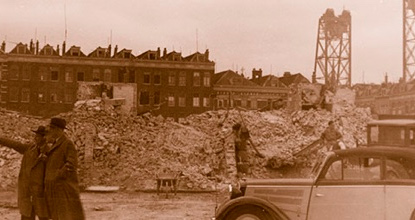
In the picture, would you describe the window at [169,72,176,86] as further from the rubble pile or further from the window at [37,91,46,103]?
the rubble pile

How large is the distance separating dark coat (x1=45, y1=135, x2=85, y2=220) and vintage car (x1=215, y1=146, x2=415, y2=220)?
5.73 feet

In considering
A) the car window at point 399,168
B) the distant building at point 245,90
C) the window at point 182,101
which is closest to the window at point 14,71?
the window at point 182,101

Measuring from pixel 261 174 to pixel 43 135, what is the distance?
1395cm

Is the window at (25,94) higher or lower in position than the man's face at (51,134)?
higher

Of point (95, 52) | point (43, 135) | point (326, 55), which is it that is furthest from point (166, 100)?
point (43, 135)

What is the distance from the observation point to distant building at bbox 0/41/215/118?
130ft

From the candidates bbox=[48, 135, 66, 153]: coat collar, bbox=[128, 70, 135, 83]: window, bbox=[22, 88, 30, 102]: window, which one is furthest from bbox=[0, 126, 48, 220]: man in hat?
bbox=[128, 70, 135, 83]: window

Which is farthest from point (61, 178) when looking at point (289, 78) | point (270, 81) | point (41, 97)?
point (289, 78)

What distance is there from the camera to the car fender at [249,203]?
6.72 metres

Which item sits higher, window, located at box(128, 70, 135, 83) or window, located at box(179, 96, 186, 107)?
window, located at box(128, 70, 135, 83)

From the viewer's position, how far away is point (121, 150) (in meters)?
18.8

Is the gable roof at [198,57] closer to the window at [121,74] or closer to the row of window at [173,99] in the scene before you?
the row of window at [173,99]

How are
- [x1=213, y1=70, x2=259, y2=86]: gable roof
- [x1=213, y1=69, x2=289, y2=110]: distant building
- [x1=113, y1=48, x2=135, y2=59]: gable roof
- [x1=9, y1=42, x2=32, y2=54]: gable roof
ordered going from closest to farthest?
[x1=9, y1=42, x2=32, y2=54]: gable roof → [x1=213, y1=69, x2=289, y2=110]: distant building → [x1=213, y1=70, x2=259, y2=86]: gable roof → [x1=113, y1=48, x2=135, y2=59]: gable roof

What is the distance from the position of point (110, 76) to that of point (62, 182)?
35839 millimetres
